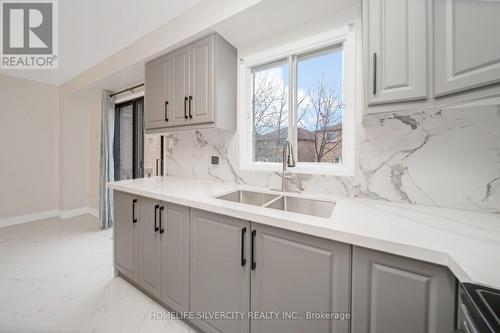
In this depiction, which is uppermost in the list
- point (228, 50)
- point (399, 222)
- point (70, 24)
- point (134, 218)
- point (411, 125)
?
point (70, 24)

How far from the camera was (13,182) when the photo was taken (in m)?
3.56

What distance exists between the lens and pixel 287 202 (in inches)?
64.1

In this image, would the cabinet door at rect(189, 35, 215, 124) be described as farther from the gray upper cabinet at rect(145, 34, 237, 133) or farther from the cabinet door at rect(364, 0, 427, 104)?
the cabinet door at rect(364, 0, 427, 104)

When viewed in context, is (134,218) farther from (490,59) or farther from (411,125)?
(490,59)

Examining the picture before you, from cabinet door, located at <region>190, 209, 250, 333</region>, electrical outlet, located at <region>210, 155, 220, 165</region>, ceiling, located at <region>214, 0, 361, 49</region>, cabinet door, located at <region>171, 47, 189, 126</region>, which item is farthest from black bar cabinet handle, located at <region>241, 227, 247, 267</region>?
ceiling, located at <region>214, 0, 361, 49</region>

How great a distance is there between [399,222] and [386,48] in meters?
0.86

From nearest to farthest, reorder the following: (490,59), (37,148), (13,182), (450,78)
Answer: (490,59)
(450,78)
(13,182)
(37,148)

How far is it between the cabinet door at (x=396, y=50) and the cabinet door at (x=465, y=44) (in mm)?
56

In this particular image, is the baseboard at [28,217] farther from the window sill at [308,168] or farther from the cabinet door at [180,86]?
the window sill at [308,168]

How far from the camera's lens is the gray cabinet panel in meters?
1.83

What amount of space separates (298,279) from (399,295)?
403mm

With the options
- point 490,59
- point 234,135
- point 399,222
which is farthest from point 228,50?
point 399,222

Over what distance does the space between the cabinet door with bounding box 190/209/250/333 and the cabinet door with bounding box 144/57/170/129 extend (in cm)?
132

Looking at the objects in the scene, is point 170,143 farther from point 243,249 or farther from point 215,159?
point 243,249
